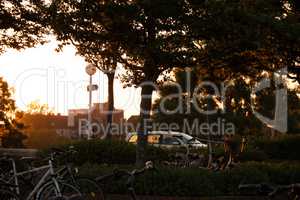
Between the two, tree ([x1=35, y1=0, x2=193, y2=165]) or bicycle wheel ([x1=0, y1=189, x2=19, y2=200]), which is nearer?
bicycle wheel ([x1=0, y1=189, x2=19, y2=200])

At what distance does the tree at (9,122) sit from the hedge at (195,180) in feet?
96.3

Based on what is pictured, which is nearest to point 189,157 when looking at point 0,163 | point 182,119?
point 0,163

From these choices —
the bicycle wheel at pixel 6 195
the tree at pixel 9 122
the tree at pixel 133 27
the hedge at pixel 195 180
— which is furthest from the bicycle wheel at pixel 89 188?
the tree at pixel 9 122

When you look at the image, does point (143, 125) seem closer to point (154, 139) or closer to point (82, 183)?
point (82, 183)

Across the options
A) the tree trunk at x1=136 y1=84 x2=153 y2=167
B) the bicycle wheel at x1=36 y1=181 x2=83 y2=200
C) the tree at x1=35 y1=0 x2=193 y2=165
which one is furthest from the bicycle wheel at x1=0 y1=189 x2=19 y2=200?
the tree trunk at x1=136 y1=84 x2=153 y2=167

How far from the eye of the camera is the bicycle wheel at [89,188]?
1046 centimetres

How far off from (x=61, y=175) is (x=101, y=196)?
933 millimetres

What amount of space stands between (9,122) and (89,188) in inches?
1336

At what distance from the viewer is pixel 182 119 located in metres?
56.2

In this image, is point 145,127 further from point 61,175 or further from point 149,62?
point 61,175

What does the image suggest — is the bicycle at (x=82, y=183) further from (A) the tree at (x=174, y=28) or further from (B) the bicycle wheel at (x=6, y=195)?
(A) the tree at (x=174, y=28)

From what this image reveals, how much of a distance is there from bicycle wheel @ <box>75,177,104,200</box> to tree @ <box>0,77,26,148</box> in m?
33.0

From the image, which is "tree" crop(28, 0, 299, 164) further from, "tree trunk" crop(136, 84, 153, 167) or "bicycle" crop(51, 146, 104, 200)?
"bicycle" crop(51, 146, 104, 200)

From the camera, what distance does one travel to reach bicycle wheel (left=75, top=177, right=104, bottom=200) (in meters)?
10.5
